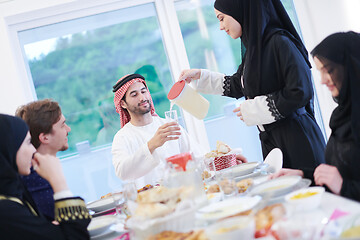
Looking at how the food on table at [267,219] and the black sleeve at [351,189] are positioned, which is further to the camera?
the black sleeve at [351,189]

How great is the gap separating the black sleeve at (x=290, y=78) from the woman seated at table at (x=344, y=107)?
45 centimetres

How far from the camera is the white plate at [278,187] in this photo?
1473 millimetres

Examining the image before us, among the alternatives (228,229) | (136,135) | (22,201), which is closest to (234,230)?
(228,229)

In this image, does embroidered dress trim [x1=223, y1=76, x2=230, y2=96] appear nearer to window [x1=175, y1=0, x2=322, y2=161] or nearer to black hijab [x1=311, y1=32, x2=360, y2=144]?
black hijab [x1=311, y1=32, x2=360, y2=144]

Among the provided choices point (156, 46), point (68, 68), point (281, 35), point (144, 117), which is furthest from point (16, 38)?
point (281, 35)

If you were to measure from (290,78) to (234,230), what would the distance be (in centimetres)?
130

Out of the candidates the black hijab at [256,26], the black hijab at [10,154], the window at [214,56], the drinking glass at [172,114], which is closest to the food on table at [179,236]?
the black hijab at [10,154]

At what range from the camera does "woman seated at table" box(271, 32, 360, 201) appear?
5.00ft

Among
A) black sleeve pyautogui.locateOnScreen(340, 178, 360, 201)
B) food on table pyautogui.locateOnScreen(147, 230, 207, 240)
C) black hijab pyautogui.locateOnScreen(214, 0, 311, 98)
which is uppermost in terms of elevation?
black hijab pyautogui.locateOnScreen(214, 0, 311, 98)

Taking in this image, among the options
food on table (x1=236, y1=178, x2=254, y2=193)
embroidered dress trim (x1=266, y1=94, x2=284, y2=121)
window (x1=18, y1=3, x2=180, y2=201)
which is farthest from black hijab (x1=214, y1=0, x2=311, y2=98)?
window (x1=18, y1=3, x2=180, y2=201)

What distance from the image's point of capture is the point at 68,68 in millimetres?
4438

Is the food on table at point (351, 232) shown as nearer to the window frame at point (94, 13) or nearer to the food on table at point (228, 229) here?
the food on table at point (228, 229)

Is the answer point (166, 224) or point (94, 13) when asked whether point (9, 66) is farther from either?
point (166, 224)

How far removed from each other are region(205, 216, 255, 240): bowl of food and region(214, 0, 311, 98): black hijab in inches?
53.3
